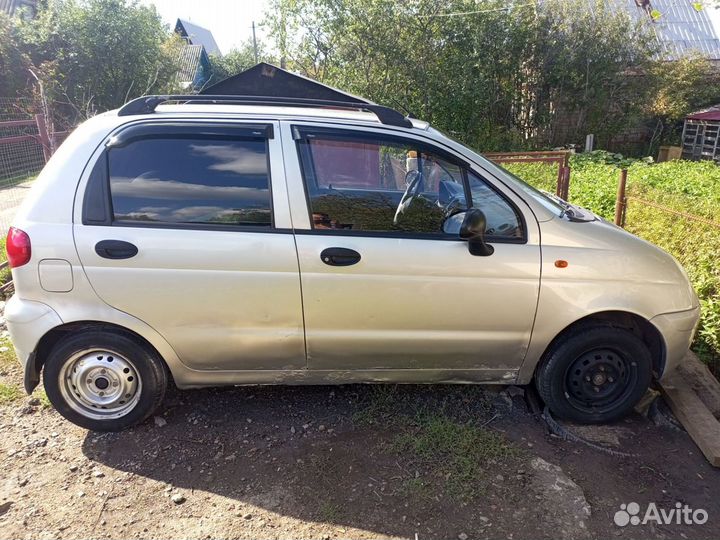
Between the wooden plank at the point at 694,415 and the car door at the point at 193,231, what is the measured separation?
2436 millimetres

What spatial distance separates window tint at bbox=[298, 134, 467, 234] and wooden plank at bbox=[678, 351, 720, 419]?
2068 millimetres

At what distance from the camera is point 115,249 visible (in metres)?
2.77

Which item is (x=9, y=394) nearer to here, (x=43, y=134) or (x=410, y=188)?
(x=410, y=188)

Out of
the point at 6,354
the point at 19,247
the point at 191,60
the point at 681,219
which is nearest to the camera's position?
the point at 19,247

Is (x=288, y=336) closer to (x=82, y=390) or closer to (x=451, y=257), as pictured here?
(x=451, y=257)

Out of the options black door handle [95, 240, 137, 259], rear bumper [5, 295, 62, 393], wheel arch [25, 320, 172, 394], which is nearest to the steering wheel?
black door handle [95, 240, 137, 259]

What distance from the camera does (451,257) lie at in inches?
113

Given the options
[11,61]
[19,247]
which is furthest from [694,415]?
[11,61]

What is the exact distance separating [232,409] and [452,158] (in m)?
2.10

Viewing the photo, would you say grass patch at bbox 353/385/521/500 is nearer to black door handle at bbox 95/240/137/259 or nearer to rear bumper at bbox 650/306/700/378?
rear bumper at bbox 650/306/700/378

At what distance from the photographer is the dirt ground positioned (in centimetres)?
247

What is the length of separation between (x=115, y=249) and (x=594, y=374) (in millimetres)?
2874

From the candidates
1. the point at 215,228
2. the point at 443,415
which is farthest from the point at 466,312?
the point at 215,228

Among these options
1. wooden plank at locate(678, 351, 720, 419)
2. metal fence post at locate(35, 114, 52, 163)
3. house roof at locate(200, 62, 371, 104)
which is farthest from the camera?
house roof at locate(200, 62, 371, 104)
